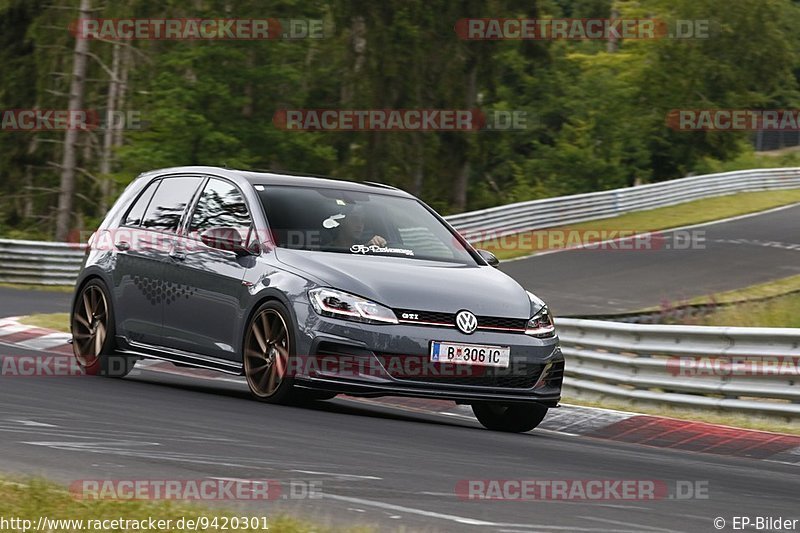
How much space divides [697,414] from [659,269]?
1711cm

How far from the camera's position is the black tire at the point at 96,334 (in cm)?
1153

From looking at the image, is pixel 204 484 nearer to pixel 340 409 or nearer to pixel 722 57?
pixel 340 409

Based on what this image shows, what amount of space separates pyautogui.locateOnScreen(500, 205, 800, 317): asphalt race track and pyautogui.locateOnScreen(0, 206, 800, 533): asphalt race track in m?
12.3

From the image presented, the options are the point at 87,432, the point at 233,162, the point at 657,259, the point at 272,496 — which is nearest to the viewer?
the point at 272,496

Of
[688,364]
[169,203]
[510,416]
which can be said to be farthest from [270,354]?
[688,364]

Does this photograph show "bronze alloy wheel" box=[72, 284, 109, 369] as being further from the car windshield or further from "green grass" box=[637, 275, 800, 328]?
"green grass" box=[637, 275, 800, 328]

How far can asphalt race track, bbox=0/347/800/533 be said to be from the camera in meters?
5.95

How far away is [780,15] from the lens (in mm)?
64562

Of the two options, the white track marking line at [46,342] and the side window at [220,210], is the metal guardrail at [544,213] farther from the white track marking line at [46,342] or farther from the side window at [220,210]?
the side window at [220,210]

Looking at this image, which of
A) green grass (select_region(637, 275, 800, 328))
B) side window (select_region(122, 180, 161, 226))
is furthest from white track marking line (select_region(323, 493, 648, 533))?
green grass (select_region(637, 275, 800, 328))

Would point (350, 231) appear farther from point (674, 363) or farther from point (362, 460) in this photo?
point (674, 363)

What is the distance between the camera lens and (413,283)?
9.53 metres

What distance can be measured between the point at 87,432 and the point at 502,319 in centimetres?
299

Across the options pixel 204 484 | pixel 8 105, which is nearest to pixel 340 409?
pixel 204 484
